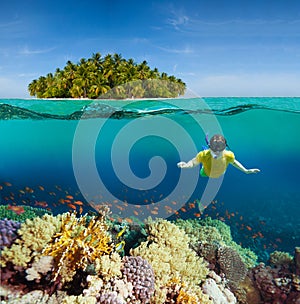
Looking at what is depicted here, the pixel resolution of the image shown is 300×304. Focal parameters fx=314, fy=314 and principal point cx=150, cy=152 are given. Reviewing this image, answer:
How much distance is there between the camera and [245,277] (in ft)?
18.4

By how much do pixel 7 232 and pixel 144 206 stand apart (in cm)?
505

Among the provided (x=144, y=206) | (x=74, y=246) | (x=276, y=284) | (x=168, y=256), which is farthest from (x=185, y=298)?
(x=144, y=206)

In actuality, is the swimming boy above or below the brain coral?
above

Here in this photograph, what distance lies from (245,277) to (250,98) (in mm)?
6627

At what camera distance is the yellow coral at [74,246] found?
3.71 meters

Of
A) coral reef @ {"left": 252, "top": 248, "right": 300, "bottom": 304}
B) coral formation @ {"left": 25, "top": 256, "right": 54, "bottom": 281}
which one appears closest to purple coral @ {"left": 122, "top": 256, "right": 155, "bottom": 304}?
coral formation @ {"left": 25, "top": 256, "right": 54, "bottom": 281}

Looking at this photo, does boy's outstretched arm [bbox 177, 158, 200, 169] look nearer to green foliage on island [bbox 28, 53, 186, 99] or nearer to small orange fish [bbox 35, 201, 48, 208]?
green foliage on island [bbox 28, 53, 186, 99]

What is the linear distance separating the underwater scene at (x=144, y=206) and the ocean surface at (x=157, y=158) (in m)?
0.07

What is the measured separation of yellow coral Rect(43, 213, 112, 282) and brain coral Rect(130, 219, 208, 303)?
0.62 metres

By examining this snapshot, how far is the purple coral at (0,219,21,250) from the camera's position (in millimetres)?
3712

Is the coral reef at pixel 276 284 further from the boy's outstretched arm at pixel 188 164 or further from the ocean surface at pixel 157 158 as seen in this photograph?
the boy's outstretched arm at pixel 188 164

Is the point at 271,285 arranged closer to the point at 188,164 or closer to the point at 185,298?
the point at 185,298

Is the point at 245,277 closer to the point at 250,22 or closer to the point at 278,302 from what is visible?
the point at 278,302

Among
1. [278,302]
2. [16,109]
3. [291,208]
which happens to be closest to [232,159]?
[278,302]
